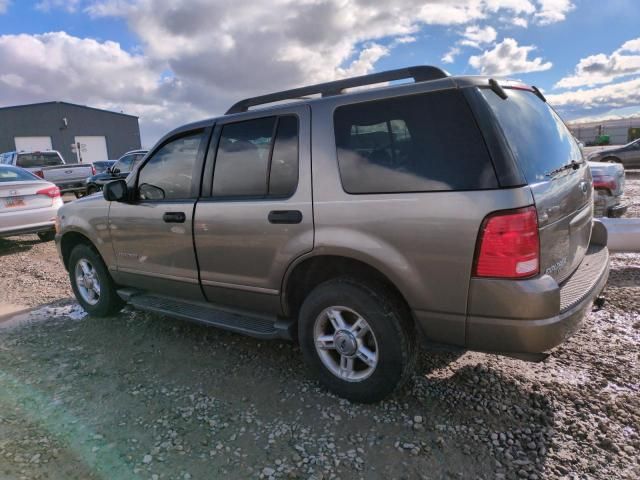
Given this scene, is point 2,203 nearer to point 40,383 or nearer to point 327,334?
point 40,383

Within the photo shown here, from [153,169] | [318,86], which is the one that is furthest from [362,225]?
[153,169]

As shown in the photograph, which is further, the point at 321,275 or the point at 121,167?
the point at 121,167

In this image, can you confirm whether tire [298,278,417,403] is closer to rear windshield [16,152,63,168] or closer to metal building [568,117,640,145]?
rear windshield [16,152,63,168]

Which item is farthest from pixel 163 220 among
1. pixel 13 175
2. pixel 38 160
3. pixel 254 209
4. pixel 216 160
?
pixel 38 160

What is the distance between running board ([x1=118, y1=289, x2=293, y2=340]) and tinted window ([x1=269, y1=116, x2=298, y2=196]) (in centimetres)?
94

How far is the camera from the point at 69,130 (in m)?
38.0

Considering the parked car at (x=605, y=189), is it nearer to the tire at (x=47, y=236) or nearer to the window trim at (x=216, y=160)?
the window trim at (x=216, y=160)

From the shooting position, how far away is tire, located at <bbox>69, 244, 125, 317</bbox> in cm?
459

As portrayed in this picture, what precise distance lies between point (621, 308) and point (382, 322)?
283cm

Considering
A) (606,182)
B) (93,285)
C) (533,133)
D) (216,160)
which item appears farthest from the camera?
(606,182)

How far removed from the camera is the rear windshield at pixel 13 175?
805 centimetres

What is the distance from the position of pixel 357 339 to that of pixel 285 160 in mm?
1271

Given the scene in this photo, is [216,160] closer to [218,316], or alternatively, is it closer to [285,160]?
[285,160]

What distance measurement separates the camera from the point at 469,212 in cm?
232
